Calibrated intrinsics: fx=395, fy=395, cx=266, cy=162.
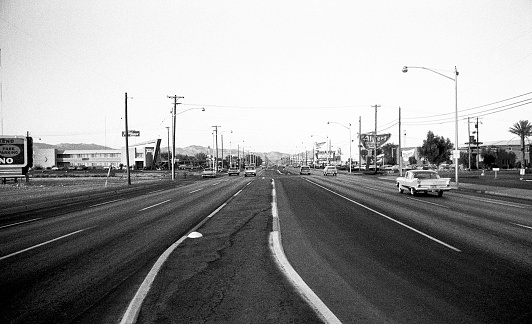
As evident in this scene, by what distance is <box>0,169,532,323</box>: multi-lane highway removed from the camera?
5.49 m

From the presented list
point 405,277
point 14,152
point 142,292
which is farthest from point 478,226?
point 14,152

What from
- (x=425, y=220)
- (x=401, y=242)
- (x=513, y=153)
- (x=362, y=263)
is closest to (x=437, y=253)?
(x=401, y=242)

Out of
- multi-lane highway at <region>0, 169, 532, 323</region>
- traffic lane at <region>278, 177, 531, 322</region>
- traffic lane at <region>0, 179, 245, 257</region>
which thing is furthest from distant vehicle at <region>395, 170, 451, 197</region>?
traffic lane at <region>0, 179, 245, 257</region>

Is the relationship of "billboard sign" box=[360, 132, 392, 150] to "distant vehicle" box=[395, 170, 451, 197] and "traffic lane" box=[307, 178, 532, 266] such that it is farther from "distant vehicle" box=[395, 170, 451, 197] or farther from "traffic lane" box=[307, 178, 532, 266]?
"traffic lane" box=[307, 178, 532, 266]

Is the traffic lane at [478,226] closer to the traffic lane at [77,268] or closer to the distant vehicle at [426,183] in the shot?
the distant vehicle at [426,183]

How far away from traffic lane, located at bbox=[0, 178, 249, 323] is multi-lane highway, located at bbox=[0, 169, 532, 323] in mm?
23

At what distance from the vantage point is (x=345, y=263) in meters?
7.88

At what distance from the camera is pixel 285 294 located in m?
6.02

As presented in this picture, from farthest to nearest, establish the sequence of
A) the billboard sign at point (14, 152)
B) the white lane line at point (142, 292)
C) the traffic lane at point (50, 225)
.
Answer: the billboard sign at point (14, 152), the traffic lane at point (50, 225), the white lane line at point (142, 292)

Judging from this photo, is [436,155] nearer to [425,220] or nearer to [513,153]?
[513,153]

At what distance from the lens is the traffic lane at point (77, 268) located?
5660mm

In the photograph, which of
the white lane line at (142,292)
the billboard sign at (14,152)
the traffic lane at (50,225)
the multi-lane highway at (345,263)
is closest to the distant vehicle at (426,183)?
the multi-lane highway at (345,263)

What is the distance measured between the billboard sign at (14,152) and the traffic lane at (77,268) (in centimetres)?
3206

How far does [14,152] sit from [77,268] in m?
38.8
